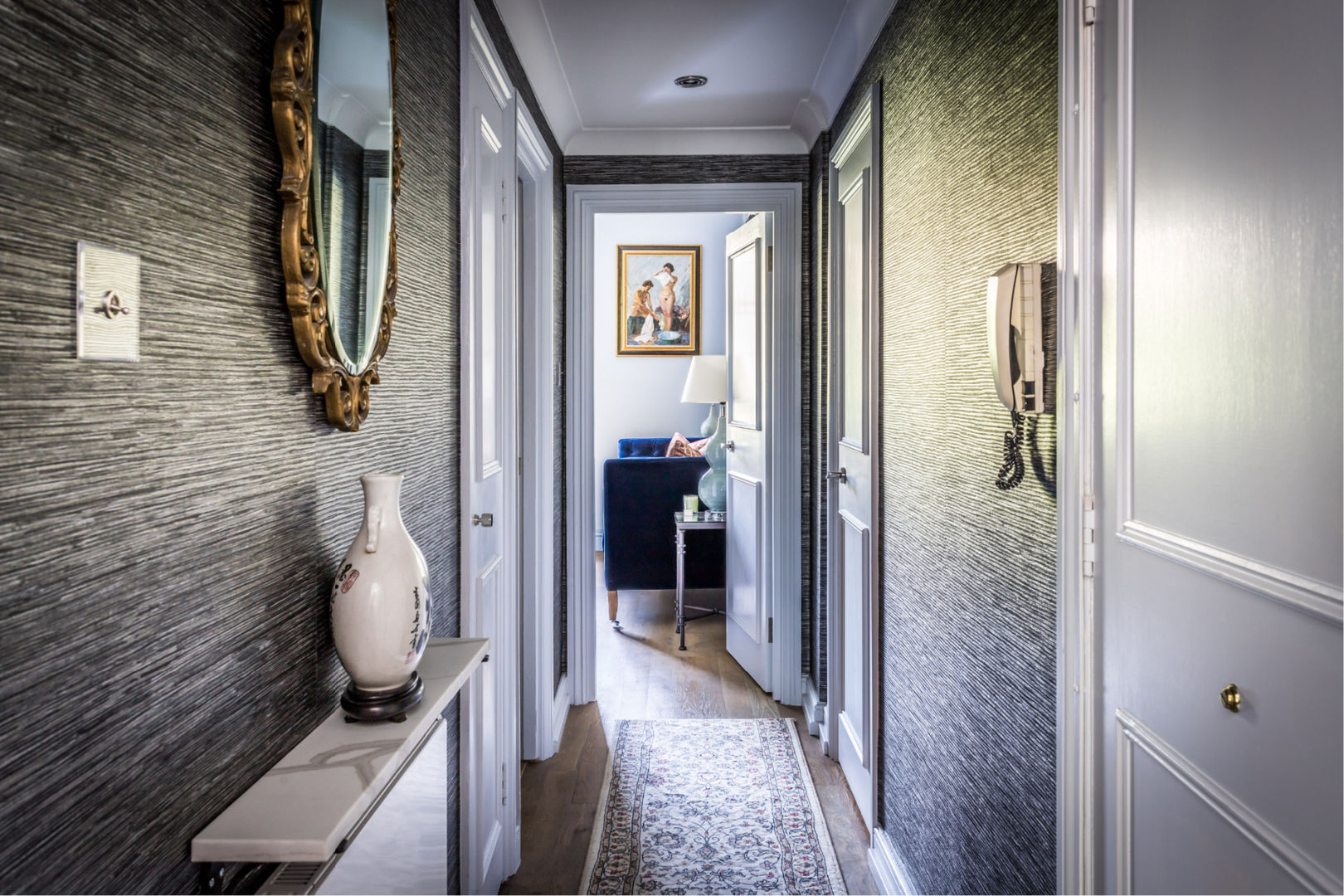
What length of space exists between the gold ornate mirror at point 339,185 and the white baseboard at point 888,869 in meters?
1.71

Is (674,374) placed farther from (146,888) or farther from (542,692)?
(146,888)

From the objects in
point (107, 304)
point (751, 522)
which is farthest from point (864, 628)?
point (107, 304)

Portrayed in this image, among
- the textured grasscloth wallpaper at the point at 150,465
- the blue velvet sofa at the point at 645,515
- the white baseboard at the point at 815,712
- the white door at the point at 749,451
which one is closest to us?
the textured grasscloth wallpaper at the point at 150,465

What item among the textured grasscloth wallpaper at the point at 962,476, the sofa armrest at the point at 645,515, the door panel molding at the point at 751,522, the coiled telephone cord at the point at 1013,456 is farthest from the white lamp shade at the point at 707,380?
the coiled telephone cord at the point at 1013,456

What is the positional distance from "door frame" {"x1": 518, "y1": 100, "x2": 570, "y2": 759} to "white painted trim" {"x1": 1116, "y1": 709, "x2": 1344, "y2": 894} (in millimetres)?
2137

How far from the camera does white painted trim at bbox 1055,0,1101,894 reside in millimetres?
1078

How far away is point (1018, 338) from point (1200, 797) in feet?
2.12

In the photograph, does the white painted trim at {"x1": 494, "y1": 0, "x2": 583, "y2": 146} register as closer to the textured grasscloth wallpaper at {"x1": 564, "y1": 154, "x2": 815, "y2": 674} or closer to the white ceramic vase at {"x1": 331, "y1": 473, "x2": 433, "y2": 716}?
the textured grasscloth wallpaper at {"x1": 564, "y1": 154, "x2": 815, "y2": 674}

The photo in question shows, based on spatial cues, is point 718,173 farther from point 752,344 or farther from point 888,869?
point 888,869

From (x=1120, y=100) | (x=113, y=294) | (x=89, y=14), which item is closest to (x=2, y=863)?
(x=113, y=294)

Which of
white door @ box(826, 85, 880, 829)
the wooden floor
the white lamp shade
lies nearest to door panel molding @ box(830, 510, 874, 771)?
white door @ box(826, 85, 880, 829)

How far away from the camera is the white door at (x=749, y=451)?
3533 mm

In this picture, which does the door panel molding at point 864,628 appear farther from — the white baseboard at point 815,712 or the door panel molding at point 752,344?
the door panel molding at point 752,344

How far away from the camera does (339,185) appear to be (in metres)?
1.08
